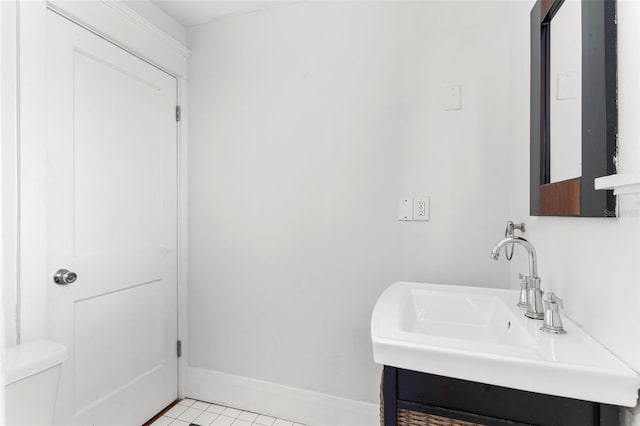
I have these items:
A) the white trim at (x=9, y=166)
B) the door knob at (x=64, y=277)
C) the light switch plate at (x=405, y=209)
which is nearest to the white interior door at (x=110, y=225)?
the door knob at (x=64, y=277)

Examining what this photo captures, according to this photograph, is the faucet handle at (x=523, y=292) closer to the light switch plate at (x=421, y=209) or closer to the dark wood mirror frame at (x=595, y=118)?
the dark wood mirror frame at (x=595, y=118)

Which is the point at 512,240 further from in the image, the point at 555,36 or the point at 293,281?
the point at 293,281

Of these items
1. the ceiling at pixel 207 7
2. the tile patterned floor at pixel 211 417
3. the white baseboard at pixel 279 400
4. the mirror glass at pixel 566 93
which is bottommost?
the tile patterned floor at pixel 211 417

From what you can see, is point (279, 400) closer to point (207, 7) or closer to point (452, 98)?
point (452, 98)

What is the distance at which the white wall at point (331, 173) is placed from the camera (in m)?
1.59

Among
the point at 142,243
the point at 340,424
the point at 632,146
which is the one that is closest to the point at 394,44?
the point at 632,146

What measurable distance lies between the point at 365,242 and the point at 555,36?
3.61ft

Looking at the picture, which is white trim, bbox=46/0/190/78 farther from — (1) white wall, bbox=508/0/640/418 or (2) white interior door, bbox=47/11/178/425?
(1) white wall, bbox=508/0/640/418

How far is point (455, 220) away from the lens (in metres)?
1.61

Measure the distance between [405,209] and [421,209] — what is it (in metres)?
0.07

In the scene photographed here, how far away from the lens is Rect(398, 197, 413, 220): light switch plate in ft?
5.49

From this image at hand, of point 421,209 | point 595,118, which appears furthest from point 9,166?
point 595,118

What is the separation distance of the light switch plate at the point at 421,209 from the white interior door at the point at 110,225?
1.40m

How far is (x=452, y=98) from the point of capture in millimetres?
1604
